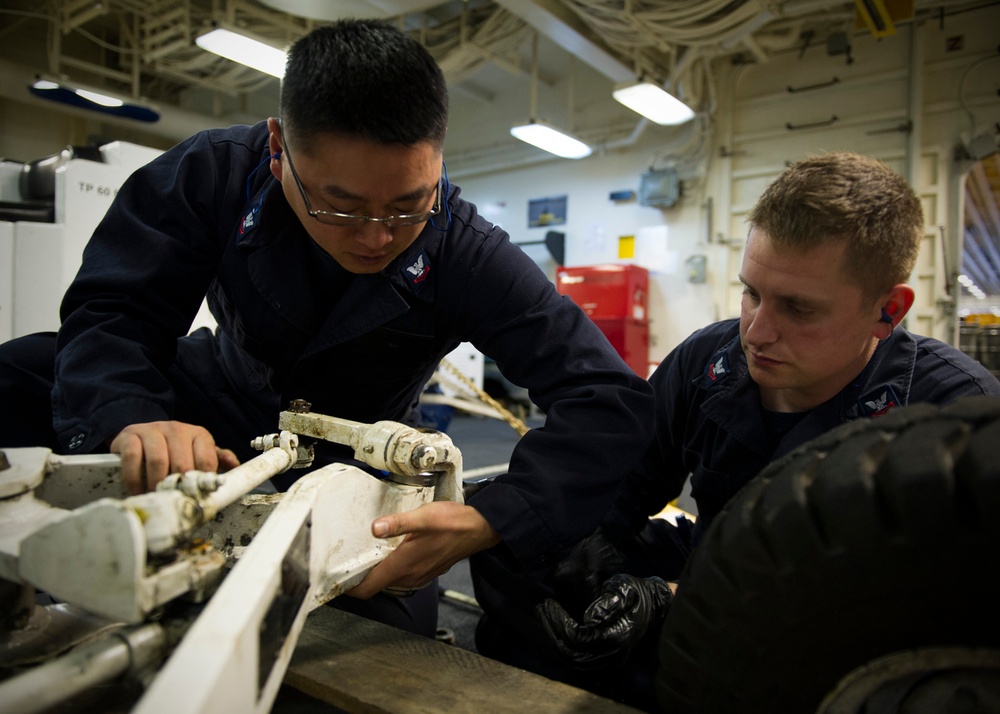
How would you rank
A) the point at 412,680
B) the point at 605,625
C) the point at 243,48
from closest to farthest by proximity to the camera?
the point at 412,680 → the point at 605,625 → the point at 243,48

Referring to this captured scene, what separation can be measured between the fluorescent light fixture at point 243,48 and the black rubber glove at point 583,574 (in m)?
Result: 3.54

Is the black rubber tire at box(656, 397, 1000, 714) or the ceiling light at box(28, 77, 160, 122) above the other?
the ceiling light at box(28, 77, 160, 122)

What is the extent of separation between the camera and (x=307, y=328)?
1200 millimetres

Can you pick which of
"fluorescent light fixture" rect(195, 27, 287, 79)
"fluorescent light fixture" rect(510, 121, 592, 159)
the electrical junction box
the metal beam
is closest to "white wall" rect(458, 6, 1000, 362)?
the electrical junction box

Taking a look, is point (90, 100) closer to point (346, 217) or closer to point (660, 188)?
point (660, 188)

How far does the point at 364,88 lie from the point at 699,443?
3.11 ft

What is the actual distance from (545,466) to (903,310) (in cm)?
73

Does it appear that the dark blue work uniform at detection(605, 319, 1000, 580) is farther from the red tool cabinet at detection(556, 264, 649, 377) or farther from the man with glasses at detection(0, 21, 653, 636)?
the red tool cabinet at detection(556, 264, 649, 377)

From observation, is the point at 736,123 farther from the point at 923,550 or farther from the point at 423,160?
the point at 923,550

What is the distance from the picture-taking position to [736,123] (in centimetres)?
484

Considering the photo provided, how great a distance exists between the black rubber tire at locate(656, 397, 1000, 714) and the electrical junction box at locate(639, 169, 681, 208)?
479 centimetres

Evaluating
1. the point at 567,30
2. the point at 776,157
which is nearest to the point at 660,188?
the point at 776,157

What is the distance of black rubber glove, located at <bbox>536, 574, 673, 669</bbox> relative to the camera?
0.99 m

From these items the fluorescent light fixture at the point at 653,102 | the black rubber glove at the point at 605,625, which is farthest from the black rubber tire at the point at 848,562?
the fluorescent light fixture at the point at 653,102
